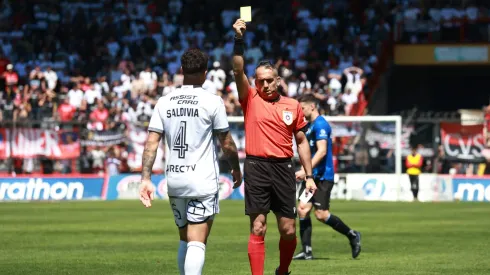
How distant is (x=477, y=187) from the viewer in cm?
3375

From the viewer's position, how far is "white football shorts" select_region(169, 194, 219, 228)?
1028 cm

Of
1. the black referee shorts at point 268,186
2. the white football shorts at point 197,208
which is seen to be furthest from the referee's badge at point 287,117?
the white football shorts at point 197,208

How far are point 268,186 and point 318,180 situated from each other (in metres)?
4.26

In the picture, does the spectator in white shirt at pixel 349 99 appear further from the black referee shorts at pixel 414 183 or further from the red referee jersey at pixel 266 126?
the red referee jersey at pixel 266 126

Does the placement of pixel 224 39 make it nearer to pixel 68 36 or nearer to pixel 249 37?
pixel 249 37

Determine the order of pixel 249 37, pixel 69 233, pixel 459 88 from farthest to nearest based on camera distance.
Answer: pixel 459 88, pixel 249 37, pixel 69 233

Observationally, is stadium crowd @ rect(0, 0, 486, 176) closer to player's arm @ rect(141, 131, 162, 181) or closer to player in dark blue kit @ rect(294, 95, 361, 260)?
player in dark blue kit @ rect(294, 95, 361, 260)

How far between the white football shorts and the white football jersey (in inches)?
3.0

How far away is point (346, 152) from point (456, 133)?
11.6ft

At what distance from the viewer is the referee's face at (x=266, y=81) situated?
12.0 meters

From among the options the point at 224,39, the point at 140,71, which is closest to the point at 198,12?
the point at 224,39

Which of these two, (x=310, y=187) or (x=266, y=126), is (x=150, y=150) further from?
(x=310, y=187)

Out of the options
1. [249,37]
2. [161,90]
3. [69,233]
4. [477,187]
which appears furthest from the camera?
[249,37]

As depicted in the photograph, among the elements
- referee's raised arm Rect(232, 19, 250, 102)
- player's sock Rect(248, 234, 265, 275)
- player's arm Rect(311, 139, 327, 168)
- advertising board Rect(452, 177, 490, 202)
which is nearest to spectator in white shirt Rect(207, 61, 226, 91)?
advertising board Rect(452, 177, 490, 202)
